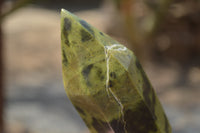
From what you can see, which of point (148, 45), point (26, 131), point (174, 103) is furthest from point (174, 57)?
point (26, 131)

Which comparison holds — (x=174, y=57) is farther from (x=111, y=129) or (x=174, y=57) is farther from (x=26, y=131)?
(x=111, y=129)

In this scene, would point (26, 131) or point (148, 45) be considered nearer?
point (26, 131)

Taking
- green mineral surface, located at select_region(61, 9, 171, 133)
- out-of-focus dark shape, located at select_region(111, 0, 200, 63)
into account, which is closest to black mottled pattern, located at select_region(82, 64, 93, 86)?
green mineral surface, located at select_region(61, 9, 171, 133)

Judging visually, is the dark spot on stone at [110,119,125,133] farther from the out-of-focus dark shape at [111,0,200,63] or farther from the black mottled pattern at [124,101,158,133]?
the out-of-focus dark shape at [111,0,200,63]

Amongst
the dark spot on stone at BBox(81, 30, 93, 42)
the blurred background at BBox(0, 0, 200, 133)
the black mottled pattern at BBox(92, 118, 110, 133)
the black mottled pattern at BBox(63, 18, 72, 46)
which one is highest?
the black mottled pattern at BBox(63, 18, 72, 46)

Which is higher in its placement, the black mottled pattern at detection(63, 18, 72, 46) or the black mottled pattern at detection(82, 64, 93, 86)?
the black mottled pattern at detection(63, 18, 72, 46)

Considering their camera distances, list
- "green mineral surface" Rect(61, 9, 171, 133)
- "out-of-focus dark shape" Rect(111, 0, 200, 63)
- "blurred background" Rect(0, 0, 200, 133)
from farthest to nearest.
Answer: "out-of-focus dark shape" Rect(111, 0, 200, 63) < "blurred background" Rect(0, 0, 200, 133) < "green mineral surface" Rect(61, 9, 171, 133)

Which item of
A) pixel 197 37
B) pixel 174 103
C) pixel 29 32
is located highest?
pixel 29 32

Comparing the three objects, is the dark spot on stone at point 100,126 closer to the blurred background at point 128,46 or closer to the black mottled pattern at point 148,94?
the black mottled pattern at point 148,94
